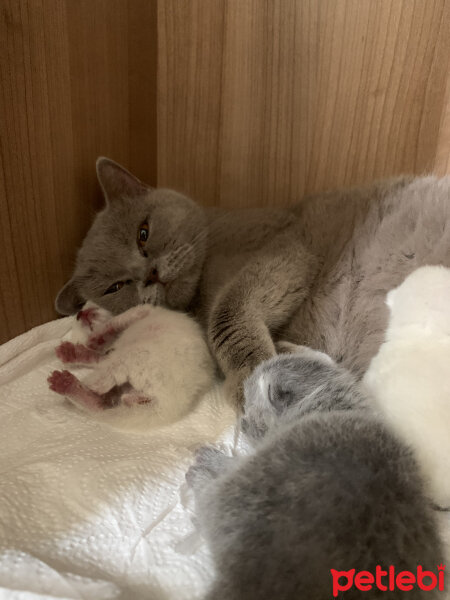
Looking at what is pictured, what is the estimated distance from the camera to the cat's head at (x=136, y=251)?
1267 millimetres

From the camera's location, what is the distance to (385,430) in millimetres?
688

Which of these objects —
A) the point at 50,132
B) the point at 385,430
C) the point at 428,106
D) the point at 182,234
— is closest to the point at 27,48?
the point at 50,132

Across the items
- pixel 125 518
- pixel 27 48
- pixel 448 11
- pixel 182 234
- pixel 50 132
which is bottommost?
pixel 125 518

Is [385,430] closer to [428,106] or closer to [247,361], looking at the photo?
[247,361]

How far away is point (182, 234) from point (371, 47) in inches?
28.6

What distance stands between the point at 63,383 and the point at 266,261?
548mm

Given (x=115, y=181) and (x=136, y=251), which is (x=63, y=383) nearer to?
(x=136, y=251)

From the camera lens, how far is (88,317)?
132cm

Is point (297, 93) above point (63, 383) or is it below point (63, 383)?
above

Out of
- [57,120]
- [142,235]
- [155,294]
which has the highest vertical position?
[57,120]

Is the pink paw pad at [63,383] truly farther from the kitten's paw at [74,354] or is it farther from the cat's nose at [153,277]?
the cat's nose at [153,277]

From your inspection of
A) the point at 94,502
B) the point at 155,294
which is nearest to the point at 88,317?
the point at 155,294

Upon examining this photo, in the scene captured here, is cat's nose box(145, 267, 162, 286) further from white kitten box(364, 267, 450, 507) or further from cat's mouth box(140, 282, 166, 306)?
white kitten box(364, 267, 450, 507)

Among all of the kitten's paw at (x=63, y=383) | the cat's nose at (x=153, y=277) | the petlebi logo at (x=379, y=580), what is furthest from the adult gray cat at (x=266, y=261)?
the petlebi logo at (x=379, y=580)
